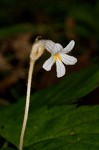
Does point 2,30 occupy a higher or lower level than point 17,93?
higher

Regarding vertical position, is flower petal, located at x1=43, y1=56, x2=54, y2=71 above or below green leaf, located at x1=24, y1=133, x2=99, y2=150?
above

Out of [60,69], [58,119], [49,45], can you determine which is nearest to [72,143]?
[58,119]

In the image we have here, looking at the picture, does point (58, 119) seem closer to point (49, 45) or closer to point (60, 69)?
point (60, 69)

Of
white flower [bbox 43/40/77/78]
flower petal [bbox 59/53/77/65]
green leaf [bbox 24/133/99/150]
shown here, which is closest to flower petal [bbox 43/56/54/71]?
white flower [bbox 43/40/77/78]

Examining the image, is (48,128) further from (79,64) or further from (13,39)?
(13,39)

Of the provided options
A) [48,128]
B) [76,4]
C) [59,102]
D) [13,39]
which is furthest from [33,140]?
[76,4]

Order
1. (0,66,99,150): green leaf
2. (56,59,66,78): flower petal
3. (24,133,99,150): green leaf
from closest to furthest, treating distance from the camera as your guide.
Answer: (56,59,66,78): flower petal, (24,133,99,150): green leaf, (0,66,99,150): green leaf

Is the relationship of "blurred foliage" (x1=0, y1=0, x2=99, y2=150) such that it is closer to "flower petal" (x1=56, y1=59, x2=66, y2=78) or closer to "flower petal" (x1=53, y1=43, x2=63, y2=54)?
"flower petal" (x1=56, y1=59, x2=66, y2=78)
